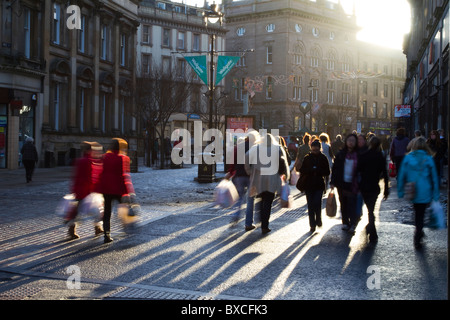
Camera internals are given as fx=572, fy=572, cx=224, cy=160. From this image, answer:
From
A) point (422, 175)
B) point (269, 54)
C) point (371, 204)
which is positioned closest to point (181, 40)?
point (269, 54)

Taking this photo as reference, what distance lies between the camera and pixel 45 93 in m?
29.8

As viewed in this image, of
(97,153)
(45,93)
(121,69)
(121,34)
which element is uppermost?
(121,34)

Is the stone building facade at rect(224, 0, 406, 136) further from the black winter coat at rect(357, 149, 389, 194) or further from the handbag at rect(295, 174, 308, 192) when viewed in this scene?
the black winter coat at rect(357, 149, 389, 194)

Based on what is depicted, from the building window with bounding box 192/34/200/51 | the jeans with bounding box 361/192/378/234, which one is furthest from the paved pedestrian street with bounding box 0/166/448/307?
the building window with bounding box 192/34/200/51

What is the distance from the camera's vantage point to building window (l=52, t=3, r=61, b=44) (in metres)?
30.8

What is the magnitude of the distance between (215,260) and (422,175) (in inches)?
127

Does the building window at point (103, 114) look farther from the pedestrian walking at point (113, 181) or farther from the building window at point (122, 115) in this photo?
the pedestrian walking at point (113, 181)

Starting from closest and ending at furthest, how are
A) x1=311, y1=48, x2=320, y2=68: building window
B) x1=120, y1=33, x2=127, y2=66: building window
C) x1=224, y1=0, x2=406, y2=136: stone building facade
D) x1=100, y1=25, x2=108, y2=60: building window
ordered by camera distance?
x1=100, y1=25, x2=108, y2=60: building window
x1=120, y1=33, x2=127, y2=66: building window
x1=224, y1=0, x2=406, y2=136: stone building facade
x1=311, y1=48, x2=320, y2=68: building window

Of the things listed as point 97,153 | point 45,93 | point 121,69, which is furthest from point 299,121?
point 97,153

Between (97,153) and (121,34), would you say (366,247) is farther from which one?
(121,34)
